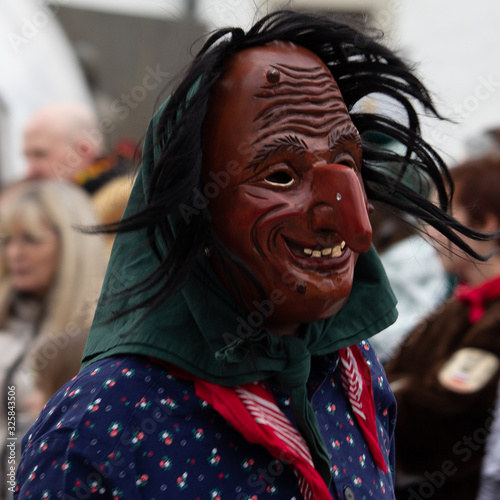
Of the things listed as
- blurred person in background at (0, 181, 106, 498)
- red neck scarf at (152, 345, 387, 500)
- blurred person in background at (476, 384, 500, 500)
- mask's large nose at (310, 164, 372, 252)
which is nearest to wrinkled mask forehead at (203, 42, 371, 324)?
mask's large nose at (310, 164, 372, 252)

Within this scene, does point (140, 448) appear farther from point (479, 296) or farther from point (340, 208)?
point (479, 296)

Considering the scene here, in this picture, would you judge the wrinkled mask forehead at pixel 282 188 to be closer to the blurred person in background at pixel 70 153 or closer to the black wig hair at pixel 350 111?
the black wig hair at pixel 350 111

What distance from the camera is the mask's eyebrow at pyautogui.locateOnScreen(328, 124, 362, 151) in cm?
124

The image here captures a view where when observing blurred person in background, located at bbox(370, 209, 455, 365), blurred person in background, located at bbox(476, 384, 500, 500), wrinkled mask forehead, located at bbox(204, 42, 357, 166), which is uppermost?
wrinkled mask forehead, located at bbox(204, 42, 357, 166)

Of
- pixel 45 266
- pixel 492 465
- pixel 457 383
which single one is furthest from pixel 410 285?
pixel 45 266

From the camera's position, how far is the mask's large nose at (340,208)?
1.18 m

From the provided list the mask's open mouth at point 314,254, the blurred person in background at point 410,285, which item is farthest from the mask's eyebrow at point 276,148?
the blurred person in background at point 410,285

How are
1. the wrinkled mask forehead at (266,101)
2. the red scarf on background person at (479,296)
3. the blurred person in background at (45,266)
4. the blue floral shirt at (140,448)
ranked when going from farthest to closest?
the blurred person in background at (45,266) < the red scarf on background person at (479,296) < the wrinkled mask forehead at (266,101) < the blue floral shirt at (140,448)

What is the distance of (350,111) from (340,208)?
0.35 metres

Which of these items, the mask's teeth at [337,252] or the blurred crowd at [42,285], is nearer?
the mask's teeth at [337,252]

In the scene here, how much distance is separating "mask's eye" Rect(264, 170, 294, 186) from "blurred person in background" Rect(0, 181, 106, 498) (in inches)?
69.2

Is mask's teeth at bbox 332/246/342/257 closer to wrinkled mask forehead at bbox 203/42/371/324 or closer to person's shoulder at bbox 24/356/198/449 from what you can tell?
wrinkled mask forehead at bbox 203/42/371/324

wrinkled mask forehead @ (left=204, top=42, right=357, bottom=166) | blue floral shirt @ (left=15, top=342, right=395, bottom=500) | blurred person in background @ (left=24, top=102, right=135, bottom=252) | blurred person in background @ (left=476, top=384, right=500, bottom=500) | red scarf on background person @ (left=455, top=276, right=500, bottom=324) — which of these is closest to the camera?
blue floral shirt @ (left=15, top=342, right=395, bottom=500)

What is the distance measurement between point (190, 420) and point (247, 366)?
0.40ft
